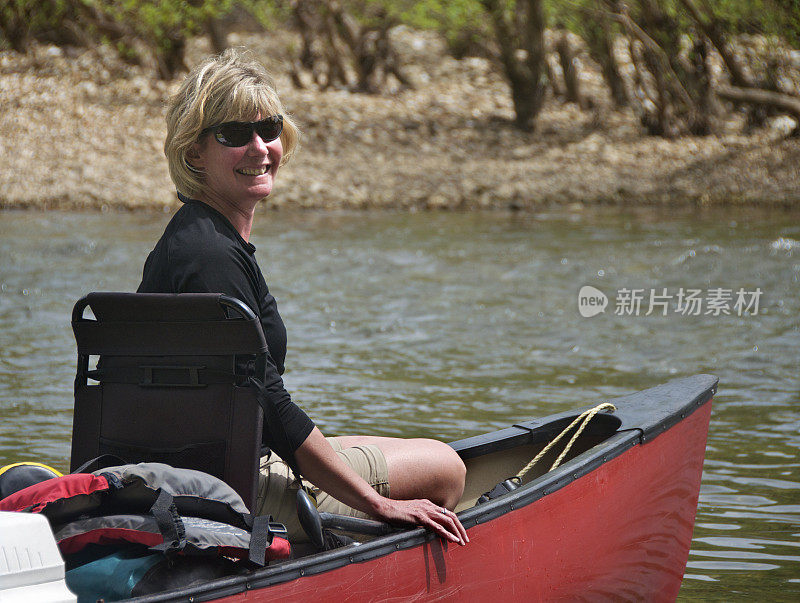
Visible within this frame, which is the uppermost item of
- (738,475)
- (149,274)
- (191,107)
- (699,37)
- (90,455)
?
(699,37)

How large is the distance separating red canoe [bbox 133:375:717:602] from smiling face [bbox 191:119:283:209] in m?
1.00

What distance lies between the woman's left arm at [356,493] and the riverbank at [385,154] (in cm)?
1482

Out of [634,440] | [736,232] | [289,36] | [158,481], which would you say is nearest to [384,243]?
[736,232]

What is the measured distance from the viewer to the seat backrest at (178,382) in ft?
9.66

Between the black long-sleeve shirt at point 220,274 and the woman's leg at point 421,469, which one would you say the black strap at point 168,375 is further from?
the woman's leg at point 421,469

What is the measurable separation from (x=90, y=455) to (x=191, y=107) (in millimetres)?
990

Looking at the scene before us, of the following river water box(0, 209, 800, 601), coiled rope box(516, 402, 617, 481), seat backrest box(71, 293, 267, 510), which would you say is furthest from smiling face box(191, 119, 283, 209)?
river water box(0, 209, 800, 601)

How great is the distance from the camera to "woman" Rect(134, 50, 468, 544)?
3002 millimetres

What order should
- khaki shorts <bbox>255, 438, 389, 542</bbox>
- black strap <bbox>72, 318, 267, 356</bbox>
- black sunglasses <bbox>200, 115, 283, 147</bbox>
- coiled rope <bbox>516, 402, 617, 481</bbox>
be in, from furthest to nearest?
coiled rope <bbox>516, 402, 617, 481</bbox> < khaki shorts <bbox>255, 438, 389, 542</bbox> < black sunglasses <bbox>200, 115, 283, 147</bbox> < black strap <bbox>72, 318, 267, 356</bbox>

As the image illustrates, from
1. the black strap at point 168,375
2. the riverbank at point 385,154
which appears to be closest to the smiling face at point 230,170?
the black strap at point 168,375

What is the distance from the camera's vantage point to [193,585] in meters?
2.74

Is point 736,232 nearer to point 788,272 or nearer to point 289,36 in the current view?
point 788,272

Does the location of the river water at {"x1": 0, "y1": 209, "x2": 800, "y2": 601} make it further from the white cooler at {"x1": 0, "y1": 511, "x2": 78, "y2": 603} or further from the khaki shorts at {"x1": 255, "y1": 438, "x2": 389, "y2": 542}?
the white cooler at {"x1": 0, "y1": 511, "x2": 78, "y2": 603}

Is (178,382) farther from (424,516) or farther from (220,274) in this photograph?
(424,516)
